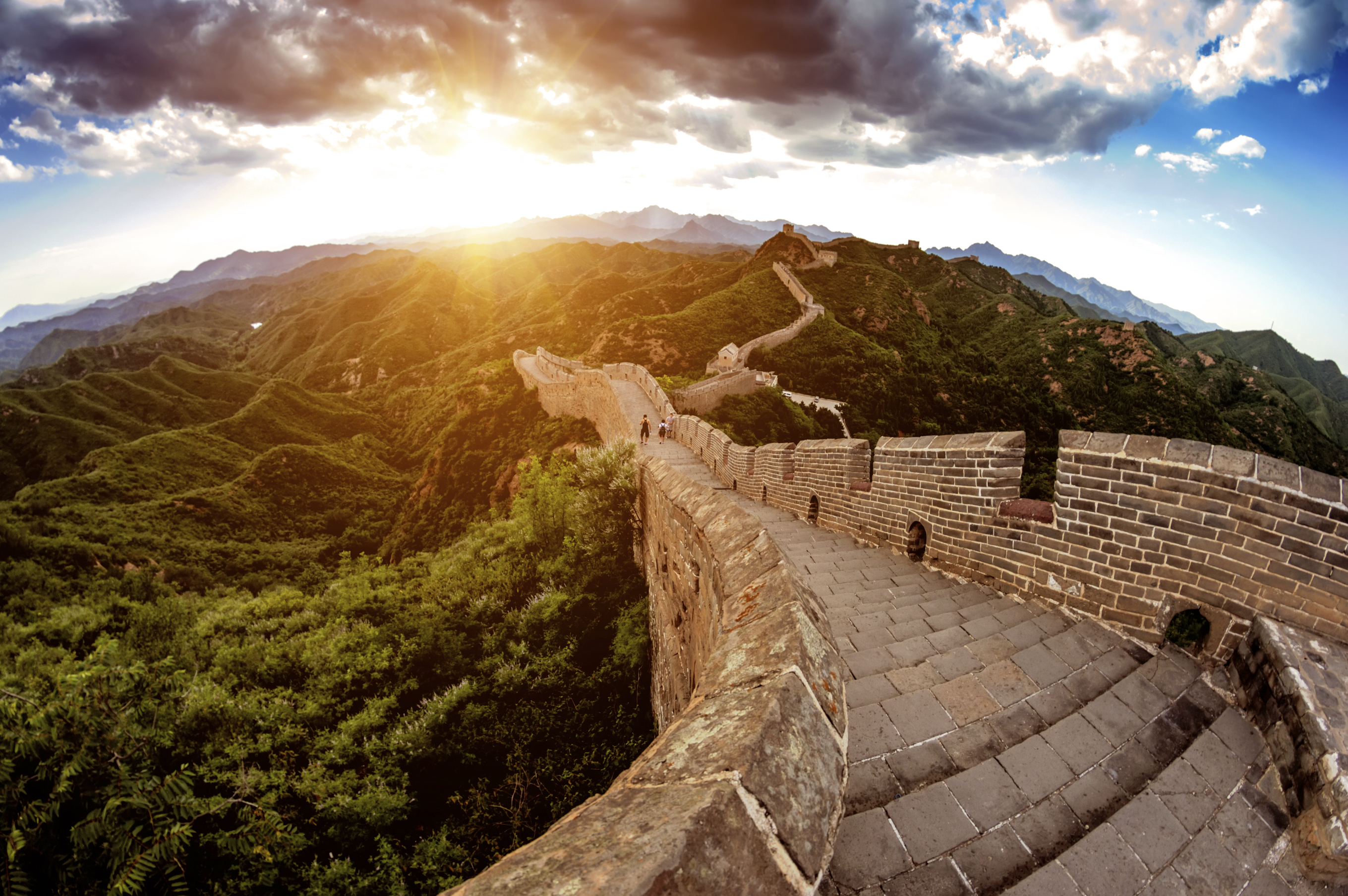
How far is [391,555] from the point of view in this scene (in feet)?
82.4

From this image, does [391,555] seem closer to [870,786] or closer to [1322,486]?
[870,786]

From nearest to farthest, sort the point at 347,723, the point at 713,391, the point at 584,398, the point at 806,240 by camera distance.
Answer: the point at 347,723, the point at 584,398, the point at 713,391, the point at 806,240

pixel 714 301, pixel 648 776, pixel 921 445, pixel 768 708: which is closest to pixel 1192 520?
pixel 921 445

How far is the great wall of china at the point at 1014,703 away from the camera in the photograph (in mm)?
1337

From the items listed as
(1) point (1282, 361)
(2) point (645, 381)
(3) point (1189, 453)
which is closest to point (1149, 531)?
(3) point (1189, 453)

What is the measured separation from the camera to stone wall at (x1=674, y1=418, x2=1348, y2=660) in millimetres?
3033

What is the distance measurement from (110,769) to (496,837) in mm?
3210

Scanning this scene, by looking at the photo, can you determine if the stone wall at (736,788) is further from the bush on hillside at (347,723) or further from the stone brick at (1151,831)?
the bush on hillside at (347,723)

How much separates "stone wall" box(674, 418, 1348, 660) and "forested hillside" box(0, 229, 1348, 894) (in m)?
4.35

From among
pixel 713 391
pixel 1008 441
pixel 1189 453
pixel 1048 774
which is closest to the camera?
pixel 1048 774

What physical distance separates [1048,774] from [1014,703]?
1.63 feet

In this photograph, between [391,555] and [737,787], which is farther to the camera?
[391,555]

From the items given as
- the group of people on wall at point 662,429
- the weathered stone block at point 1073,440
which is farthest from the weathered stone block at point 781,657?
the group of people on wall at point 662,429

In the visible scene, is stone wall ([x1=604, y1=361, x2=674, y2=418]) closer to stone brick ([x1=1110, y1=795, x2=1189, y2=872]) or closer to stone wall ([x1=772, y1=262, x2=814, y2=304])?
stone brick ([x1=1110, y1=795, x2=1189, y2=872])
